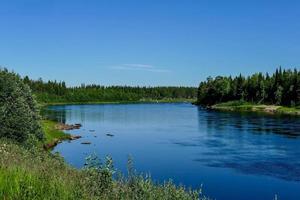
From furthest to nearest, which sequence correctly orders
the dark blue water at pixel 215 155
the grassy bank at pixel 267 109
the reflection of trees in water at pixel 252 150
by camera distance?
the grassy bank at pixel 267 109
the reflection of trees in water at pixel 252 150
the dark blue water at pixel 215 155

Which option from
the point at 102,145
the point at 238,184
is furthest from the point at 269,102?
the point at 238,184

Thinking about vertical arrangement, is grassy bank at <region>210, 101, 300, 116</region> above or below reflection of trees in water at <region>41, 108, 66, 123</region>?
above

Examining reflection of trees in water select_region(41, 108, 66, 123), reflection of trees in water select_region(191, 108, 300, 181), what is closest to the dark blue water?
reflection of trees in water select_region(191, 108, 300, 181)

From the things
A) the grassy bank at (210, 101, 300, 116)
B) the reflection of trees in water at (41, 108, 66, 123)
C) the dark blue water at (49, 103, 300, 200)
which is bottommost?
the dark blue water at (49, 103, 300, 200)

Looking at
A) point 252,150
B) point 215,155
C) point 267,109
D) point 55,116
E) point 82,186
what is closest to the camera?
point 82,186

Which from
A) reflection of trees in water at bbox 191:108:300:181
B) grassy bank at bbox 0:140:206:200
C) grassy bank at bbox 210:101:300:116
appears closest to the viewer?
grassy bank at bbox 0:140:206:200

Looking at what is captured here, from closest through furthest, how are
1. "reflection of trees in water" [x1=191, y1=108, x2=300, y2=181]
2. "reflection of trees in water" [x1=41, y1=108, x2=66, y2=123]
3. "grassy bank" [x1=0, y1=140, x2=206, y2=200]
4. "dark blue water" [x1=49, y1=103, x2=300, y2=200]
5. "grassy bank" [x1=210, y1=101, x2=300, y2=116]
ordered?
"grassy bank" [x1=0, y1=140, x2=206, y2=200], "dark blue water" [x1=49, y1=103, x2=300, y2=200], "reflection of trees in water" [x1=191, y1=108, x2=300, y2=181], "reflection of trees in water" [x1=41, y1=108, x2=66, y2=123], "grassy bank" [x1=210, y1=101, x2=300, y2=116]

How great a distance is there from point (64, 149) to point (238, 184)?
34201 millimetres

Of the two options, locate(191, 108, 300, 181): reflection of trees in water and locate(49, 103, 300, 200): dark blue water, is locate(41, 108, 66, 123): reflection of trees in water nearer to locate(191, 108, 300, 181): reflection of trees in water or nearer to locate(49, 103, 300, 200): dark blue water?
locate(49, 103, 300, 200): dark blue water

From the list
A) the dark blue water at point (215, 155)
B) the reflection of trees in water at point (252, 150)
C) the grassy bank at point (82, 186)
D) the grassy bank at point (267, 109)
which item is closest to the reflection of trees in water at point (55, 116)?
the dark blue water at point (215, 155)

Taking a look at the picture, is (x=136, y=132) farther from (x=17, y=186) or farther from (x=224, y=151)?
(x=17, y=186)

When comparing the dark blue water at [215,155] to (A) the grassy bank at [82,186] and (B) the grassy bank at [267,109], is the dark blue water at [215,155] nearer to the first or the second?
(A) the grassy bank at [82,186]

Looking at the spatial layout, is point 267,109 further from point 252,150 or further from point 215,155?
point 215,155

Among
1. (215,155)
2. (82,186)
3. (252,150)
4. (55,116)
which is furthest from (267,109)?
(82,186)
